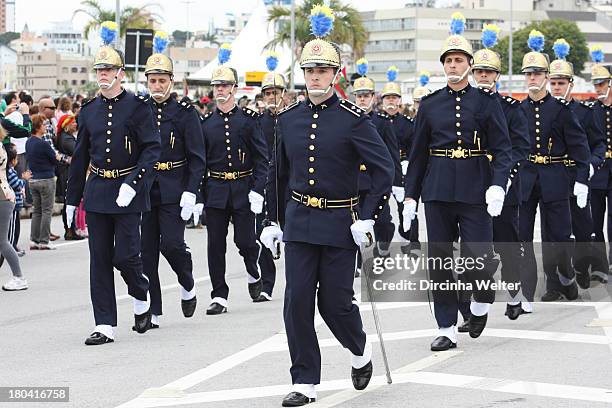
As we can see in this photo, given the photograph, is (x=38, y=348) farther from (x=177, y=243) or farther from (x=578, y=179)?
(x=578, y=179)

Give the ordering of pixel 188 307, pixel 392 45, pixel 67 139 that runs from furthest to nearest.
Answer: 1. pixel 392 45
2. pixel 67 139
3. pixel 188 307

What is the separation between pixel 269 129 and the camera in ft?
50.3

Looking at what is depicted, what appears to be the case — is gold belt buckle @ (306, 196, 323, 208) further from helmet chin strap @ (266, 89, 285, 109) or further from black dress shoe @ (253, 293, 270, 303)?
helmet chin strap @ (266, 89, 285, 109)

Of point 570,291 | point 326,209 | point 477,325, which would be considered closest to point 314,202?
point 326,209

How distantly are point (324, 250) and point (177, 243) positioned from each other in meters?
3.42

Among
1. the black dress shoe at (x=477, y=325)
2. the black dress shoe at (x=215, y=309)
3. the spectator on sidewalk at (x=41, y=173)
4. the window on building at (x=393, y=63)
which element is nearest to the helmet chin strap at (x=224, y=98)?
the black dress shoe at (x=215, y=309)

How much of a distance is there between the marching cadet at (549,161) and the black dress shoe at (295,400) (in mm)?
5011

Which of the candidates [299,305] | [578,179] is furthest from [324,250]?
[578,179]

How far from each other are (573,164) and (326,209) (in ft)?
17.8

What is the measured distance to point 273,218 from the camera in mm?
9086

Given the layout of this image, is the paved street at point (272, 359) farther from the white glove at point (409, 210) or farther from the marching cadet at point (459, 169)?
the white glove at point (409, 210)

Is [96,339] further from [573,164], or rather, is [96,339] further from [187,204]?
[573,164]

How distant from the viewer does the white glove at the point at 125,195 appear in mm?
10508

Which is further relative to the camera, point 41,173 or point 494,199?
point 41,173
